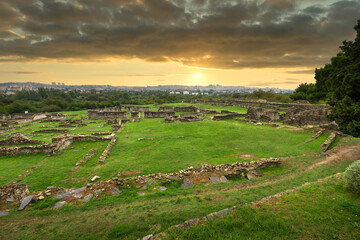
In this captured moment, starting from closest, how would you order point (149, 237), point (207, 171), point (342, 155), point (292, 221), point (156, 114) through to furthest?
point (149, 237) < point (292, 221) < point (207, 171) < point (342, 155) < point (156, 114)

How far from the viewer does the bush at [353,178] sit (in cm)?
702

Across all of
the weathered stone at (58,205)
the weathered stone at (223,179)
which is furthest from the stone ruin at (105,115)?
the weathered stone at (223,179)

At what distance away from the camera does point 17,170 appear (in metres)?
12.6

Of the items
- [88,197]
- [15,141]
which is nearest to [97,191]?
[88,197]

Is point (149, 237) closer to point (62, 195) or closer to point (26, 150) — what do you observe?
point (62, 195)

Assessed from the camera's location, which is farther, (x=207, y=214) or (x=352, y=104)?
(x=352, y=104)

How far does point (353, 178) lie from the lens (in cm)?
721

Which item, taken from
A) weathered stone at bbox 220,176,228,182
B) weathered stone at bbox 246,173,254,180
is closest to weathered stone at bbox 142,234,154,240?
weathered stone at bbox 220,176,228,182

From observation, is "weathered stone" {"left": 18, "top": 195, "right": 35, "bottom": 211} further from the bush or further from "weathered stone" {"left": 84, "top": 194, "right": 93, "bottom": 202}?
the bush

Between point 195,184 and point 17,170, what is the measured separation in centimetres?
1404

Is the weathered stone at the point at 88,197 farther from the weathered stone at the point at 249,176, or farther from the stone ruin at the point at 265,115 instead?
the stone ruin at the point at 265,115

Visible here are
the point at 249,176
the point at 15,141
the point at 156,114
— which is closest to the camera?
the point at 249,176

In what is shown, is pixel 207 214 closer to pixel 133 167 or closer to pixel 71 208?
pixel 71 208

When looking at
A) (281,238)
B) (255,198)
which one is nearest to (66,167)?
(255,198)
